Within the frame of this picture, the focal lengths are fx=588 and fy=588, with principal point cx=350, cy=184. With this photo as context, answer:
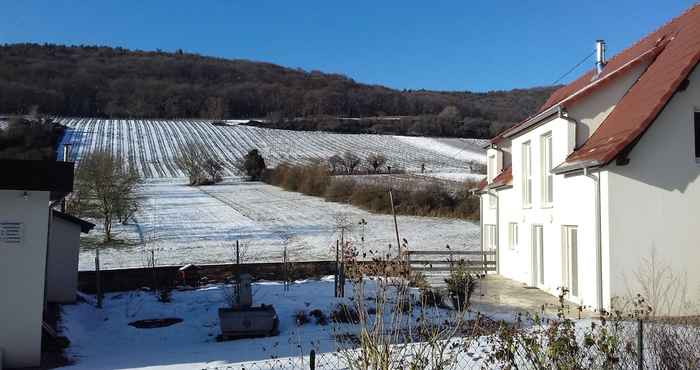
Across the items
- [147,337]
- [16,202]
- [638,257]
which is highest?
[16,202]

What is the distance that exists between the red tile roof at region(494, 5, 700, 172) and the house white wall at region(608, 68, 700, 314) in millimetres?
376

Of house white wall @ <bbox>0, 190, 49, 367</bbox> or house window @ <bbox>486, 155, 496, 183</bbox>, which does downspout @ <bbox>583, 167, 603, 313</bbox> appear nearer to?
house window @ <bbox>486, 155, 496, 183</bbox>

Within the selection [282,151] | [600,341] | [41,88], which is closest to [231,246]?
[600,341]

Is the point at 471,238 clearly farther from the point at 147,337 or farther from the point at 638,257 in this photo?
the point at 147,337

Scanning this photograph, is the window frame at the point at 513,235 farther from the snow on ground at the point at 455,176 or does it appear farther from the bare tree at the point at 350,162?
the bare tree at the point at 350,162

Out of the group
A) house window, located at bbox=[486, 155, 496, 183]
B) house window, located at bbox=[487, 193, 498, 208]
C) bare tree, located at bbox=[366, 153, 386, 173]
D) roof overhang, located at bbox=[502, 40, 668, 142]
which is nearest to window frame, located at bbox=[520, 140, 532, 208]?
roof overhang, located at bbox=[502, 40, 668, 142]

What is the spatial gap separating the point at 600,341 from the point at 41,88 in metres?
96.4

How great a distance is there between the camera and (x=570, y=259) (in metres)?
14.5

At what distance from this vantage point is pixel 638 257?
12320mm

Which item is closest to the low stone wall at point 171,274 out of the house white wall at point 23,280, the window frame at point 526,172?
the window frame at point 526,172

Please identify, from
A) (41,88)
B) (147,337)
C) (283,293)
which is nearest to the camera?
(147,337)

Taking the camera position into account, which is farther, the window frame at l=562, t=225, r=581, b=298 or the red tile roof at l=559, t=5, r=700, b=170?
the window frame at l=562, t=225, r=581, b=298

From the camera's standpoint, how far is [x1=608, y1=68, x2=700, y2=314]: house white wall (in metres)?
12.3

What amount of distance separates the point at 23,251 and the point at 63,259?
18.3 feet
